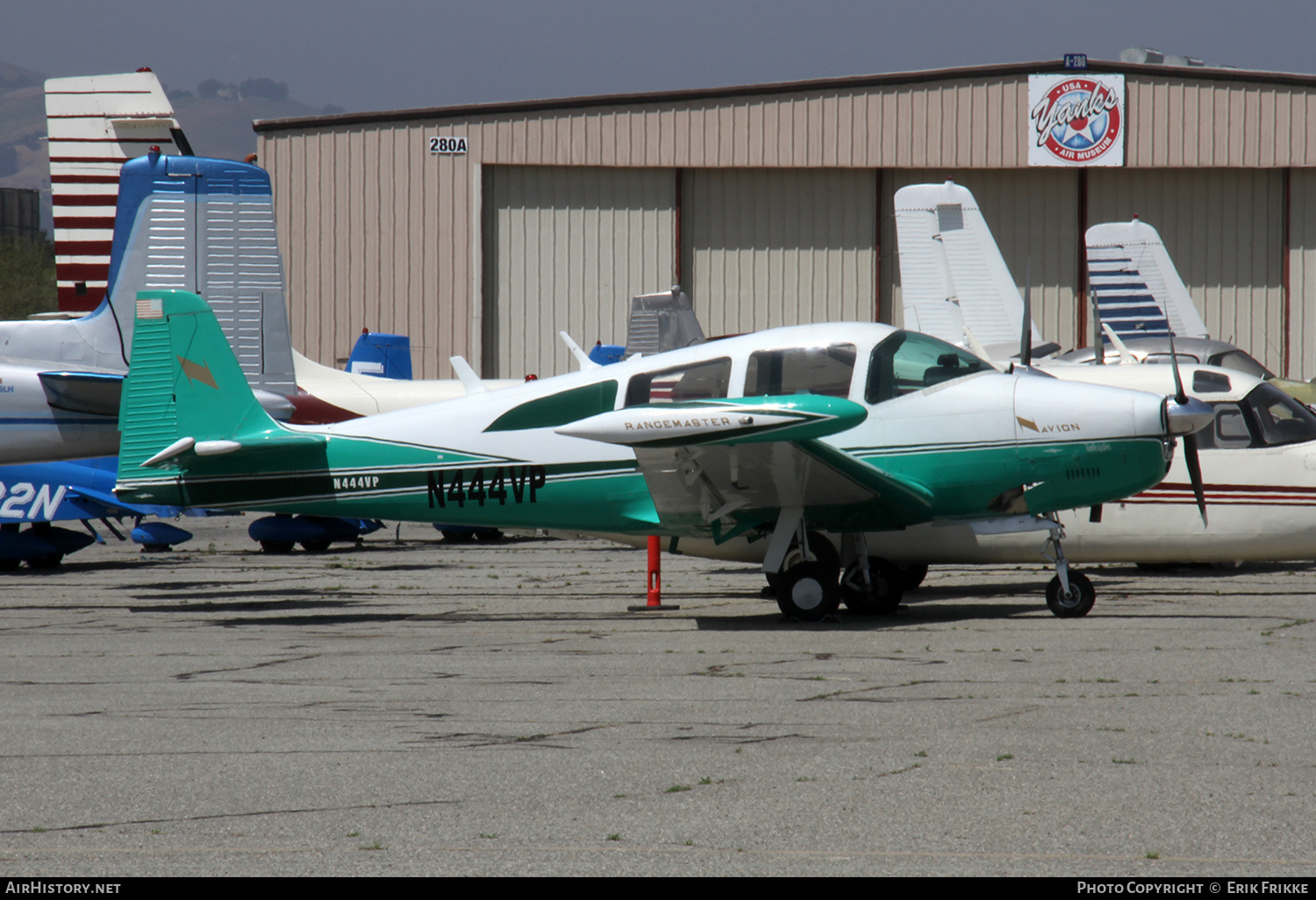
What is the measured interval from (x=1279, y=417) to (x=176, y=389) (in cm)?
885

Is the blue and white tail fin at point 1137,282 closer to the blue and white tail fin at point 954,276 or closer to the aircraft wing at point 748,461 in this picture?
the blue and white tail fin at point 954,276

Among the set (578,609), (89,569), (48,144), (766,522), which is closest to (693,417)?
(766,522)

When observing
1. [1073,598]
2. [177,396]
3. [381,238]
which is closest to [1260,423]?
[1073,598]

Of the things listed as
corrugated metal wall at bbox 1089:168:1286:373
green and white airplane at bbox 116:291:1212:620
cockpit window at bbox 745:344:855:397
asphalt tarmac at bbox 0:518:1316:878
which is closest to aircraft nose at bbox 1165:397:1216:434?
green and white airplane at bbox 116:291:1212:620

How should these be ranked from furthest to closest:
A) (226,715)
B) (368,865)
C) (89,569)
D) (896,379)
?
(89,569)
(896,379)
(226,715)
(368,865)

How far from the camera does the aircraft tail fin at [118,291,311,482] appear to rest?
950 centimetres

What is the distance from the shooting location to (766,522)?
928 centimetres

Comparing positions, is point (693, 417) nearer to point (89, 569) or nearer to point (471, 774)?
point (471, 774)

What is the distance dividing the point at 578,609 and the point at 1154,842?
6893 mm

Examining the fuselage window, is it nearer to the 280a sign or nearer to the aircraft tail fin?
the aircraft tail fin

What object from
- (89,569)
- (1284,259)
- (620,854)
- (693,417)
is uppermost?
(1284,259)

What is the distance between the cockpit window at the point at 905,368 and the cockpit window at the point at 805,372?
20 cm

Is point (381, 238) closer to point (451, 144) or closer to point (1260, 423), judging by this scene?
point (451, 144)

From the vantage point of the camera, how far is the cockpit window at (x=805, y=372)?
29.2 feet
